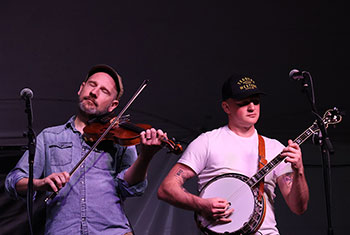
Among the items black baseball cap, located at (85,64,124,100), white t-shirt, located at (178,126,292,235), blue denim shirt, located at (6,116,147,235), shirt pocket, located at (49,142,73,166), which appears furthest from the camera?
black baseball cap, located at (85,64,124,100)

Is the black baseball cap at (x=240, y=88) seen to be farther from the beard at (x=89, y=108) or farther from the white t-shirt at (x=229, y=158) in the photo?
the beard at (x=89, y=108)

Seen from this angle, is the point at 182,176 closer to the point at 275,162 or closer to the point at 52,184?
the point at 275,162

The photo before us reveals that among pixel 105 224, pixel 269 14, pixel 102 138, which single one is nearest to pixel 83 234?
pixel 105 224

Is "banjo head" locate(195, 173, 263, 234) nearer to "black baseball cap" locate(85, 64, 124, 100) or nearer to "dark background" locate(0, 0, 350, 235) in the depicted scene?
"black baseball cap" locate(85, 64, 124, 100)

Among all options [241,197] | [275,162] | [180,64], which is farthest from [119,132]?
[180,64]

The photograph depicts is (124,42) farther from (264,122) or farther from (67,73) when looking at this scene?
(264,122)

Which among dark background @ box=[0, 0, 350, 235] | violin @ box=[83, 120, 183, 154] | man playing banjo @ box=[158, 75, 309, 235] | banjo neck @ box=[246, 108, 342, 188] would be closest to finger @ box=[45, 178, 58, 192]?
violin @ box=[83, 120, 183, 154]

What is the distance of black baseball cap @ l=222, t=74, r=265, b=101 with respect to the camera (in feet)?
10.0

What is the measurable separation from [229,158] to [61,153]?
104 centimetres

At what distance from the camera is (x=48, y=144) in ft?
8.95

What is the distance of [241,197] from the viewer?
9.22ft

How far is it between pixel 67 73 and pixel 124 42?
0.65 meters

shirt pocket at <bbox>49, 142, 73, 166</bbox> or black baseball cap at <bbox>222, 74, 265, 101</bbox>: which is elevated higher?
black baseball cap at <bbox>222, 74, 265, 101</bbox>

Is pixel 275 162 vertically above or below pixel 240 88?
below
